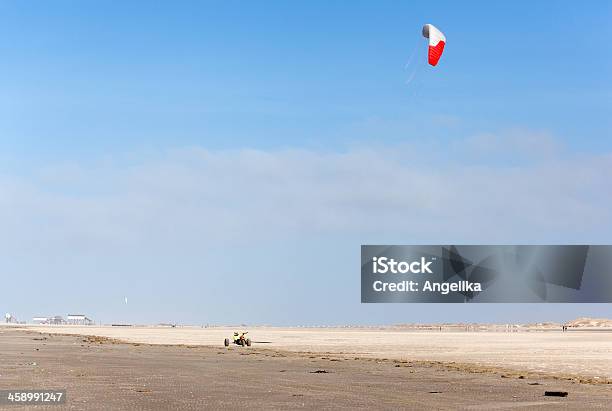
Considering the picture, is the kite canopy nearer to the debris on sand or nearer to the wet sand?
the wet sand

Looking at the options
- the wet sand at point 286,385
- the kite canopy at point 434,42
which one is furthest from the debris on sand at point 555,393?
the kite canopy at point 434,42

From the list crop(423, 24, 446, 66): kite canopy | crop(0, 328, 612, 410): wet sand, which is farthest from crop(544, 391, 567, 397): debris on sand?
crop(423, 24, 446, 66): kite canopy

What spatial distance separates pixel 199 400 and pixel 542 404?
8892 millimetres

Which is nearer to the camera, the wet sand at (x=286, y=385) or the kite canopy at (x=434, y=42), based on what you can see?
the wet sand at (x=286, y=385)

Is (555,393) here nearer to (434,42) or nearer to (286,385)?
(286,385)

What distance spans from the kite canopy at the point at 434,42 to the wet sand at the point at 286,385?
25.9 meters

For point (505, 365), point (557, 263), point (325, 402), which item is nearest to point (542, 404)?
point (325, 402)

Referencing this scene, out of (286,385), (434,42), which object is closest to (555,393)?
(286,385)

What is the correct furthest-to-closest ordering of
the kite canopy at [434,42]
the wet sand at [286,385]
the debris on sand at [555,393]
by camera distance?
1. the kite canopy at [434,42]
2. the debris on sand at [555,393]
3. the wet sand at [286,385]

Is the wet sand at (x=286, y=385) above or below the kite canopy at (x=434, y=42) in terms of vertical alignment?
below

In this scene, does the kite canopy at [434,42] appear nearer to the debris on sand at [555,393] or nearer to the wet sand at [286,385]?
the wet sand at [286,385]

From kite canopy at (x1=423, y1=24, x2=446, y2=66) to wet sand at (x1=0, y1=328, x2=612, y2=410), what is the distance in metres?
25.9

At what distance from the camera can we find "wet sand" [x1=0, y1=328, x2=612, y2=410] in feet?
72.8

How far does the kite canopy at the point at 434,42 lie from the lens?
5963cm
